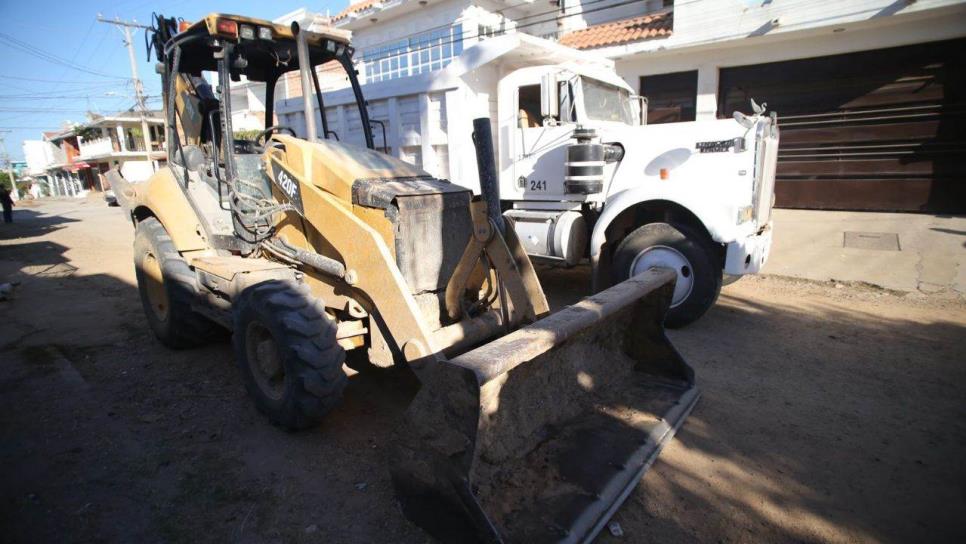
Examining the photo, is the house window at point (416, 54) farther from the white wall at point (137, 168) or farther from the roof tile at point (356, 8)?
the white wall at point (137, 168)

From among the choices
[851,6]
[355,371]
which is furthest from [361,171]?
[851,6]

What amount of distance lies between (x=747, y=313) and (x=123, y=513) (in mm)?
5743

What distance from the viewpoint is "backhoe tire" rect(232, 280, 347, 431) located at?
9.73 ft

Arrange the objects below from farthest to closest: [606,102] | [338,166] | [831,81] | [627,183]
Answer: [831,81] < [606,102] < [627,183] < [338,166]

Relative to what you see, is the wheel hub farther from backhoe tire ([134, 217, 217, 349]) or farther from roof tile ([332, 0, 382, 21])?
roof tile ([332, 0, 382, 21])

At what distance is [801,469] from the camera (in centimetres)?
301

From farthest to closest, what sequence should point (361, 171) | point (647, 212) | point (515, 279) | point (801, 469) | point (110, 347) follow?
1. point (647, 212)
2. point (110, 347)
3. point (361, 171)
4. point (515, 279)
5. point (801, 469)

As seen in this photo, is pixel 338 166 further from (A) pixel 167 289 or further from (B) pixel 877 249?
(B) pixel 877 249

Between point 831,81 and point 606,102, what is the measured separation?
677cm

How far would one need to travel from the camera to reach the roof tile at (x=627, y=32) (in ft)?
37.4

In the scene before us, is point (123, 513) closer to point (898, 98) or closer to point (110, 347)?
point (110, 347)

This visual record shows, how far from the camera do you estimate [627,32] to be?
11.9m

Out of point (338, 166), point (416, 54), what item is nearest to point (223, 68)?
point (338, 166)

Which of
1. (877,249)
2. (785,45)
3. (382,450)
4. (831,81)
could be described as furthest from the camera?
(785,45)
